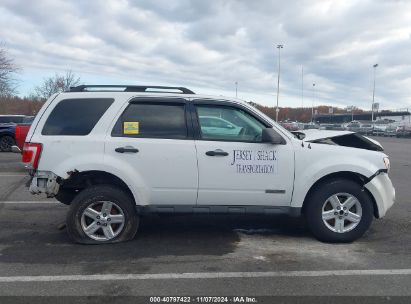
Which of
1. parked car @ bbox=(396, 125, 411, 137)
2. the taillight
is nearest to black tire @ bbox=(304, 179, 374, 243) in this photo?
the taillight

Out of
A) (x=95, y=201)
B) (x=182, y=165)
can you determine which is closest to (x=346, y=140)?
(x=182, y=165)

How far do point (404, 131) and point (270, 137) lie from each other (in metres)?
45.7

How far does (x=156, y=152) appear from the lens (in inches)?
205

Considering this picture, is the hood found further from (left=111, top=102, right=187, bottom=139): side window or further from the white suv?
(left=111, top=102, right=187, bottom=139): side window

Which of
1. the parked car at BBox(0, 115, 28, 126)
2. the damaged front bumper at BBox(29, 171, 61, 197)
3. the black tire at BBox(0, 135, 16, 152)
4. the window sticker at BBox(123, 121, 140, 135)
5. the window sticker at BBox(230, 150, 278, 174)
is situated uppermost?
the window sticker at BBox(123, 121, 140, 135)

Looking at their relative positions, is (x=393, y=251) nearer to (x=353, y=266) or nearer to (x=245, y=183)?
(x=353, y=266)

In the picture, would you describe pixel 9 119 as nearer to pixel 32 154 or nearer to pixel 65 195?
pixel 65 195

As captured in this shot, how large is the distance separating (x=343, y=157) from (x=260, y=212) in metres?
1.25

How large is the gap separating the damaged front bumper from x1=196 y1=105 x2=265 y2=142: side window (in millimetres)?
1866

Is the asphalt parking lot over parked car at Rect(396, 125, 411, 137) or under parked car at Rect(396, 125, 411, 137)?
under

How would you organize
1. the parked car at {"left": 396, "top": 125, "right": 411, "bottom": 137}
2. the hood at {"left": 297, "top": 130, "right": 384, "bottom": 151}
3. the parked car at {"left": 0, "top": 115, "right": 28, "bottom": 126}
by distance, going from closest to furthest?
the hood at {"left": 297, "top": 130, "right": 384, "bottom": 151} → the parked car at {"left": 0, "top": 115, "right": 28, "bottom": 126} → the parked car at {"left": 396, "top": 125, "right": 411, "bottom": 137}

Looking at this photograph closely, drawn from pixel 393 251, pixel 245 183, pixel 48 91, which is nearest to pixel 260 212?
pixel 245 183

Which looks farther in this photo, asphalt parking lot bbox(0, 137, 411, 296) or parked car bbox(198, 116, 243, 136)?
parked car bbox(198, 116, 243, 136)

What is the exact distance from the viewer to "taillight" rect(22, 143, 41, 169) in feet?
16.9
